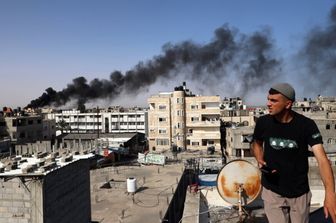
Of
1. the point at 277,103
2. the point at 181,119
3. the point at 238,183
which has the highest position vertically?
the point at 277,103

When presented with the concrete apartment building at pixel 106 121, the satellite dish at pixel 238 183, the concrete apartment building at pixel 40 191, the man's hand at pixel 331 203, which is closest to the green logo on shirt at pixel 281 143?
the man's hand at pixel 331 203

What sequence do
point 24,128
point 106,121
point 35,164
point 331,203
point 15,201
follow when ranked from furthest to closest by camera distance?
point 106,121
point 24,128
point 35,164
point 15,201
point 331,203

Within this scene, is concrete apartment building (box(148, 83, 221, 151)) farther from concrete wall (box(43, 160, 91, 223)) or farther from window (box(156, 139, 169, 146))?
concrete wall (box(43, 160, 91, 223))

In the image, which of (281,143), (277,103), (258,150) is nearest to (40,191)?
(258,150)

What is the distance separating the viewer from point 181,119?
157 ft

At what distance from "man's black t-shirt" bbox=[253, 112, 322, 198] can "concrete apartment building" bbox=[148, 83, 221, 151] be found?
43.1 meters

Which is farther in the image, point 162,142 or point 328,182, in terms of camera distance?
point 162,142

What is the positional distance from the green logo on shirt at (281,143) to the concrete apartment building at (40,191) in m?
→ 6.68

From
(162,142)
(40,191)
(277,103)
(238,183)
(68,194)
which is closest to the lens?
(277,103)

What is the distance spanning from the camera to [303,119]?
350cm

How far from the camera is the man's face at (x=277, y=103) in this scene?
346 cm

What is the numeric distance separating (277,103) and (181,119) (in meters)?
44.3

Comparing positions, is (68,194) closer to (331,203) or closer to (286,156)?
(286,156)

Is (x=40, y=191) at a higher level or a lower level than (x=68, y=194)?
higher
